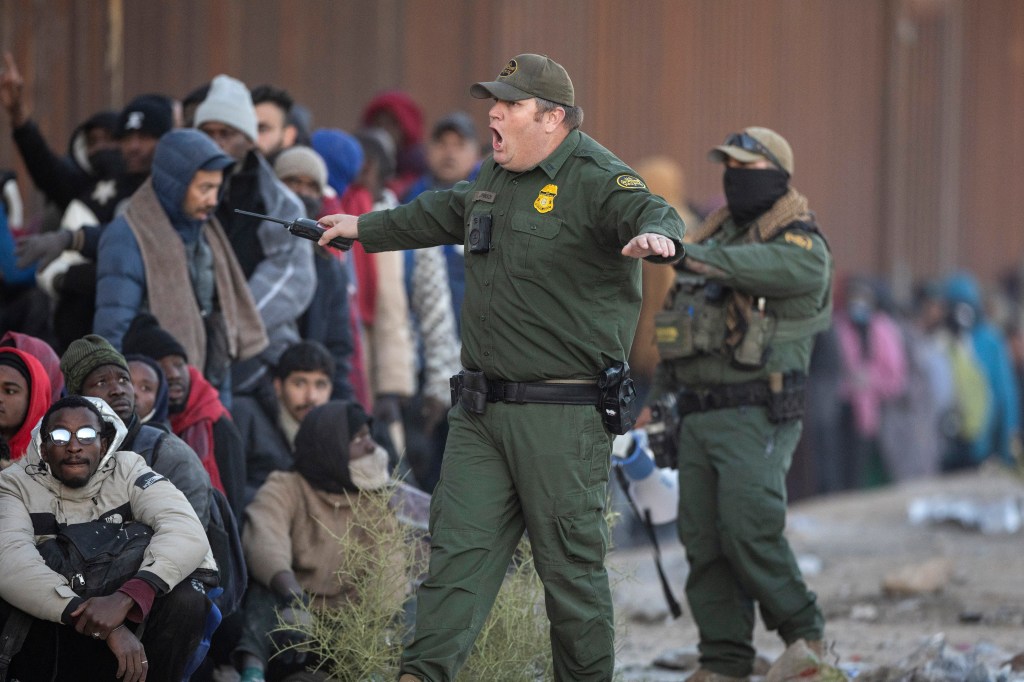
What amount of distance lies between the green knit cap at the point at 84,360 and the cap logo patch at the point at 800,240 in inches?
98.9

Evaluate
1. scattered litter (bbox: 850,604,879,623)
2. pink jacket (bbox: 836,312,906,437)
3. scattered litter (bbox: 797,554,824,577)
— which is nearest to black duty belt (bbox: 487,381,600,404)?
scattered litter (bbox: 850,604,879,623)

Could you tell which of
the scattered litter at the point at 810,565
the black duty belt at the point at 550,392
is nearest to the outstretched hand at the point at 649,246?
the black duty belt at the point at 550,392

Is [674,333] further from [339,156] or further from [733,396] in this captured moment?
[339,156]

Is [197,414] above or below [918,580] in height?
above

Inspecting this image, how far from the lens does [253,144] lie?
702cm

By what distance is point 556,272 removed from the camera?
15.9 feet

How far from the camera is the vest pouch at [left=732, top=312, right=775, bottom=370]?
6086 millimetres

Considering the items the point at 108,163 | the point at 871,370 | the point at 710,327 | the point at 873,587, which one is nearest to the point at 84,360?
the point at 108,163

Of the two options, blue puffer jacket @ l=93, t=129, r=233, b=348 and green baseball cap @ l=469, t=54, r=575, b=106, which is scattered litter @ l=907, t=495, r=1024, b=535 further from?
green baseball cap @ l=469, t=54, r=575, b=106

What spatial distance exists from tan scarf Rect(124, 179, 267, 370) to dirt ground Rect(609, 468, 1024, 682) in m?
1.82

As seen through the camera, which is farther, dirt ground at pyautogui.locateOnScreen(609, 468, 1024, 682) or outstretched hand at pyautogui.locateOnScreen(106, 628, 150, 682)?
dirt ground at pyautogui.locateOnScreen(609, 468, 1024, 682)

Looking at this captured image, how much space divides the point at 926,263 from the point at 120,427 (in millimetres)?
15976

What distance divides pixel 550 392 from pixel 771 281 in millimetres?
1479

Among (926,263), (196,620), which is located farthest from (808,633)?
(926,263)
